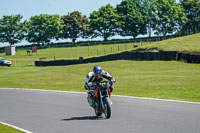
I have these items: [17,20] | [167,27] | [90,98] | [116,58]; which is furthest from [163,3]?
[90,98]

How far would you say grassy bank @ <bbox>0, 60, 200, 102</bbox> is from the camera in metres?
18.1

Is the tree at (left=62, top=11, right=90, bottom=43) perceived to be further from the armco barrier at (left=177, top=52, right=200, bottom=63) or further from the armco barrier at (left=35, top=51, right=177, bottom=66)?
the armco barrier at (left=177, top=52, right=200, bottom=63)

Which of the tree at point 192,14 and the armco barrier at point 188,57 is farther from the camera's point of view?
the tree at point 192,14

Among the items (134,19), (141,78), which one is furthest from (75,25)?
(141,78)


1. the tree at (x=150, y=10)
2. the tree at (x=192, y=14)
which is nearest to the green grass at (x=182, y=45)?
the tree at (x=150, y=10)

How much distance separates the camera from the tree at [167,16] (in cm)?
10262

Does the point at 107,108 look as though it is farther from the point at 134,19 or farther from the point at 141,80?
the point at 134,19

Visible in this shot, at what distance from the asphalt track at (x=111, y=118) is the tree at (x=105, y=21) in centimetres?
9006

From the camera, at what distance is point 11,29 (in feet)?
365

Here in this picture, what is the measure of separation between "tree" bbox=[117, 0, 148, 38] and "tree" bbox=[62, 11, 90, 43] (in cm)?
1214

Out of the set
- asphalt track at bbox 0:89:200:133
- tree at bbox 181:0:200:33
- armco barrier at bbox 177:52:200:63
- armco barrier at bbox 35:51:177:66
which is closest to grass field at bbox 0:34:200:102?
armco barrier at bbox 177:52:200:63

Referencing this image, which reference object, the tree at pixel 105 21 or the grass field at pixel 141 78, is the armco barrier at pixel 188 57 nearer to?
the grass field at pixel 141 78

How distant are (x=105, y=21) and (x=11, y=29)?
24.4 m

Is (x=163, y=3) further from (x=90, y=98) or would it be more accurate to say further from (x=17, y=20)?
(x=90, y=98)
